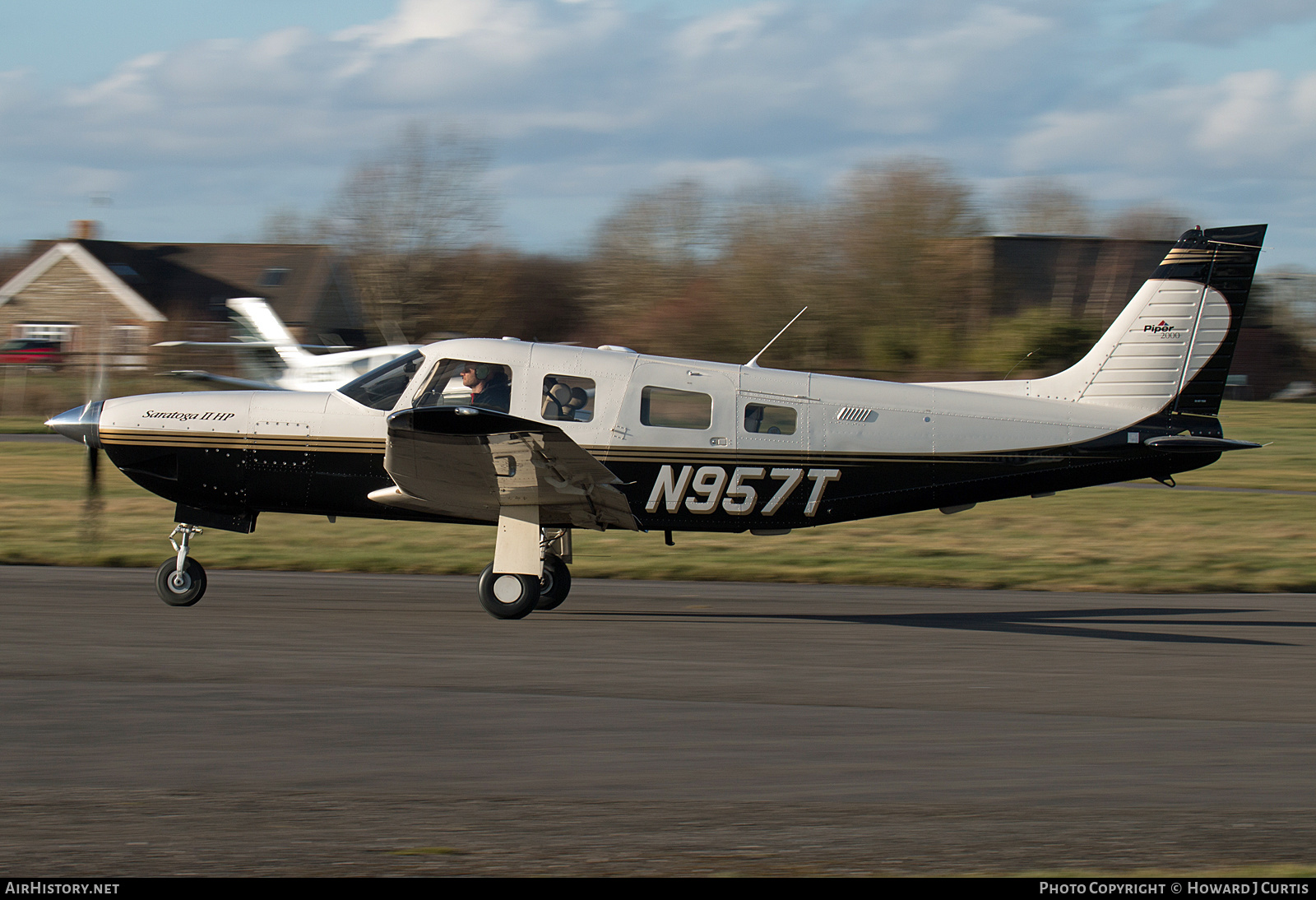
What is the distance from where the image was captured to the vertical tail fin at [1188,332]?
10.1 m

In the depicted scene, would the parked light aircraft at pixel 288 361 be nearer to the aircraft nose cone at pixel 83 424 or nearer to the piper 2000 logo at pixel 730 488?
the aircraft nose cone at pixel 83 424

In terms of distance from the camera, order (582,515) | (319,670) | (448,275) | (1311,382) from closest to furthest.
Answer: (319,670), (582,515), (448,275), (1311,382)

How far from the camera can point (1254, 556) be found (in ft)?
46.9

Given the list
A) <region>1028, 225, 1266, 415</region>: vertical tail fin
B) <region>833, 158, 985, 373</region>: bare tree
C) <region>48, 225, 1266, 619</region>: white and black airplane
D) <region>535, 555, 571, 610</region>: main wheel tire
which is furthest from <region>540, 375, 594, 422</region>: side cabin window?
<region>833, 158, 985, 373</region>: bare tree

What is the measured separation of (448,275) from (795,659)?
3523 centimetres

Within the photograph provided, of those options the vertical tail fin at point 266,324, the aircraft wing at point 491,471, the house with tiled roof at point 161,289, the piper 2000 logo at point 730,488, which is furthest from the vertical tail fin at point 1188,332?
the house with tiled roof at point 161,289

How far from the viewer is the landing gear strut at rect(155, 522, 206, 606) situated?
1002cm

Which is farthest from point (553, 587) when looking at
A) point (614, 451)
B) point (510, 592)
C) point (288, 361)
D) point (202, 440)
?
point (288, 361)

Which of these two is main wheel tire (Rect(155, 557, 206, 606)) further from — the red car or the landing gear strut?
the red car

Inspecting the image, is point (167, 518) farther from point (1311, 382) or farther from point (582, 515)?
point (1311, 382)

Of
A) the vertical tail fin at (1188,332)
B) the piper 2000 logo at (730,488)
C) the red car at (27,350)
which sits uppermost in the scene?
the vertical tail fin at (1188,332)

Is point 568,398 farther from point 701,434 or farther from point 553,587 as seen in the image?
point 553,587

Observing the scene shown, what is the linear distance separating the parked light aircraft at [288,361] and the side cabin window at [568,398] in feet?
19.0

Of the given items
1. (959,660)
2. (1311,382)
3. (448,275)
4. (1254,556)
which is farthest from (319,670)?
(1311,382)
